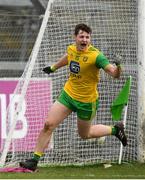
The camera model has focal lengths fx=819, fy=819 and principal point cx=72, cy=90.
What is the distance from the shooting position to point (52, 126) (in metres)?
9.35

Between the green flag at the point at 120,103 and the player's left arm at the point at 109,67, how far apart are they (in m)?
1.20

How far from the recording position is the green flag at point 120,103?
10.3 m

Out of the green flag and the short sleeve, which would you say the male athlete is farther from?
the green flag

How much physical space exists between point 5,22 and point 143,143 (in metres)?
2.78

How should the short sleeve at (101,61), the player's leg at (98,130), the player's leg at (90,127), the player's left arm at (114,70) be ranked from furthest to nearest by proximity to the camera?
the player's leg at (98,130), the player's leg at (90,127), the short sleeve at (101,61), the player's left arm at (114,70)

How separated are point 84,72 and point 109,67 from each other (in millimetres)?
400

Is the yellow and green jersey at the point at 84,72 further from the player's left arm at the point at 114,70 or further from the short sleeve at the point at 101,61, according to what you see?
the player's left arm at the point at 114,70

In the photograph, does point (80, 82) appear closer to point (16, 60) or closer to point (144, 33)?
point (144, 33)

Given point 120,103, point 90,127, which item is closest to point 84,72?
point 90,127

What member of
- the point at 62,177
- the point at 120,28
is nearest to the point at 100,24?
the point at 120,28

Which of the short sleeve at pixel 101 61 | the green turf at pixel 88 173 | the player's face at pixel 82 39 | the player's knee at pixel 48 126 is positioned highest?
the player's face at pixel 82 39

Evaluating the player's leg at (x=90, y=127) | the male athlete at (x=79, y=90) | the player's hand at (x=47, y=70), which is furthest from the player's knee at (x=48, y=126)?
the player's hand at (x=47, y=70)

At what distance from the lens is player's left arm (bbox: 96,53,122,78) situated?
8.91m

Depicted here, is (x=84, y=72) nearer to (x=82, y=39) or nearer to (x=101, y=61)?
(x=101, y=61)
